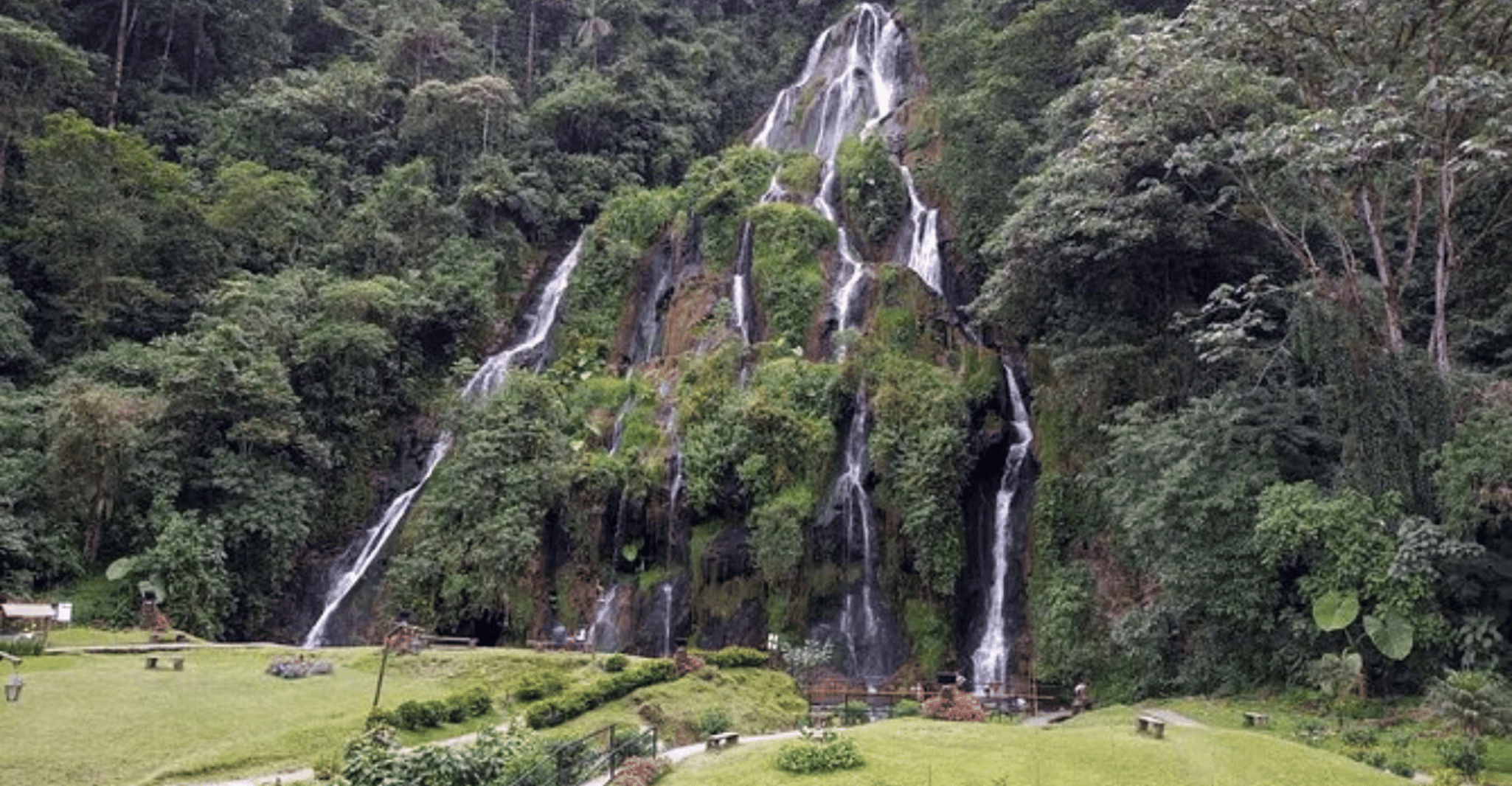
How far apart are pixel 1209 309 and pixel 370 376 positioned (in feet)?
80.4

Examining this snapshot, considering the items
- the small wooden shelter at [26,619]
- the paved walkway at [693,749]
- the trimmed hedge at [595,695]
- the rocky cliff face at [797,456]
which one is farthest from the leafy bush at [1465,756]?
the small wooden shelter at [26,619]

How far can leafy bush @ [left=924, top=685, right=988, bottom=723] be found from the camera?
17444mm

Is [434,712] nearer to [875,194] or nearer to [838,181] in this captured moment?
[875,194]

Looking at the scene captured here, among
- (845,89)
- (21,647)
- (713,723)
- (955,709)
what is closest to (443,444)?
(21,647)

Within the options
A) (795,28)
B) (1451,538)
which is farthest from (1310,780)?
(795,28)

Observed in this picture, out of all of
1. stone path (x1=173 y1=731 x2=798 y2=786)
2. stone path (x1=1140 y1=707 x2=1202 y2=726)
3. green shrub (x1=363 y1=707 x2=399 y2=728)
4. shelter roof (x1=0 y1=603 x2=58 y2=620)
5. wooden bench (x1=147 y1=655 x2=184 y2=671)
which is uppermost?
shelter roof (x1=0 y1=603 x2=58 y2=620)

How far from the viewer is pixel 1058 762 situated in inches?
486

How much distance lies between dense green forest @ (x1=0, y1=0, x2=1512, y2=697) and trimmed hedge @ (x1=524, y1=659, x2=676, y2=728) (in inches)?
243

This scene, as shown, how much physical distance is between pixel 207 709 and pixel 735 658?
31.8 ft

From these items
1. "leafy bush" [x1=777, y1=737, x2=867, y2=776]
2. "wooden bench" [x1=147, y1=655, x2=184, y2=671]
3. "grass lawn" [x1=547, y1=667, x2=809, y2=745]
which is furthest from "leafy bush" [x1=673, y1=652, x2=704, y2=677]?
"wooden bench" [x1=147, y1=655, x2=184, y2=671]

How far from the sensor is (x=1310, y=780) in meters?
11.6

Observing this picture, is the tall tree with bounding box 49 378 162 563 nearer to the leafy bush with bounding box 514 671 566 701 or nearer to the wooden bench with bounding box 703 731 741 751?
the leafy bush with bounding box 514 671 566 701

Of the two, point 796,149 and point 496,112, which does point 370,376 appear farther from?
point 796,149

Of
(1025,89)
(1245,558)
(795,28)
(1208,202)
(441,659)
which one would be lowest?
(441,659)
